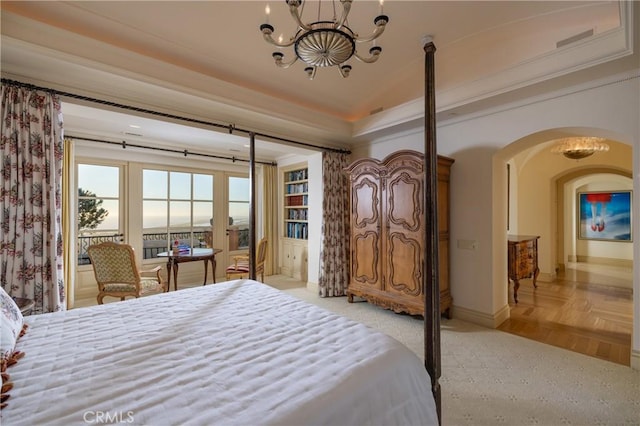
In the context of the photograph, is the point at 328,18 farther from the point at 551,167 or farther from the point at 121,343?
the point at 551,167

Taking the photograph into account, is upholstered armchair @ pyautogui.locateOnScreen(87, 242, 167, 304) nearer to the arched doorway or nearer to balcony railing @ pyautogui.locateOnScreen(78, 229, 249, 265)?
balcony railing @ pyautogui.locateOnScreen(78, 229, 249, 265)

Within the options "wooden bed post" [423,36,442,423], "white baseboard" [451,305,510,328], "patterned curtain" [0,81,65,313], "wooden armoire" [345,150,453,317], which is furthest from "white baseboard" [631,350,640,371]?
"patterned curtain" [0,81,65,313]

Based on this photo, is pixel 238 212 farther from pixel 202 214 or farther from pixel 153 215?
pixel 153 215

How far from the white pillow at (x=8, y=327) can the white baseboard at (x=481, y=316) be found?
12.4 ft

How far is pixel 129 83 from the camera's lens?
2564 millimetres

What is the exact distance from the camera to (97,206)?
4.32m

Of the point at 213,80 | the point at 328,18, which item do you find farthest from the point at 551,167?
the point at 213,80

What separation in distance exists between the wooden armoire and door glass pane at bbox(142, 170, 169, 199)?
338 centimetres

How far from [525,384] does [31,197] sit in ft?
13.9

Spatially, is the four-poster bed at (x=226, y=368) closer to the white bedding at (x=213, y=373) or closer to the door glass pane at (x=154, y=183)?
the white bedding at (x=213, y=373)

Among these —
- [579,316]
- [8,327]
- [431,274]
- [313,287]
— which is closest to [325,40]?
[431,274]

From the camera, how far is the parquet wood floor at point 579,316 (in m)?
2.69

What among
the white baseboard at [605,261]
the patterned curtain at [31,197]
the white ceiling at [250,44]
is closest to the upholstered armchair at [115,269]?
the patterned curtain at [31,197]

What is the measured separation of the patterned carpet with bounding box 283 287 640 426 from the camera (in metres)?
1.76
